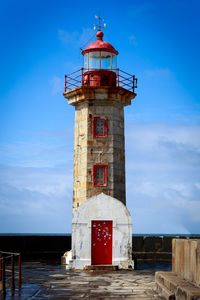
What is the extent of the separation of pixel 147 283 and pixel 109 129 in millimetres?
8572

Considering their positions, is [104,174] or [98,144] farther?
[98,144]

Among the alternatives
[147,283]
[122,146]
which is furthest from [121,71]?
[147,283]

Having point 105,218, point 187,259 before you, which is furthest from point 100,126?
point 187,259

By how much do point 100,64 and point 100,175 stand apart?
16.8 ft

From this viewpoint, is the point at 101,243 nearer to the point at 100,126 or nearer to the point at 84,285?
the point at 100,126

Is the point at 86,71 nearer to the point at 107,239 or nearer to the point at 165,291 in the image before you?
the point at 107,239

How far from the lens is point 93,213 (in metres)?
20.1

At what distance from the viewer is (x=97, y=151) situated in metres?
21.7

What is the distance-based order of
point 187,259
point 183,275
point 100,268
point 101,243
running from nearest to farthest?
point 187,259, point 183,275, point 100,268, point 101,243

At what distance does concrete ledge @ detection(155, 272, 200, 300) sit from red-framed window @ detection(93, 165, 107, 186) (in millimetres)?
8777

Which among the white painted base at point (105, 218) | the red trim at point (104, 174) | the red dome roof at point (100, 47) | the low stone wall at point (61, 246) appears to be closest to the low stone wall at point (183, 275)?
the white painted base at point (105, 218)

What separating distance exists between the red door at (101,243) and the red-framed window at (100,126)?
13.3ft

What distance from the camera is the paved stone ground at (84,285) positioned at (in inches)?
480

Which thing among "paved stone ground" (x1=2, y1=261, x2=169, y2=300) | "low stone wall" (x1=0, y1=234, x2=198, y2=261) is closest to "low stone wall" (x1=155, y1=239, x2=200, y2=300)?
"paved stone ground" (x1=2, y1=261, x2=169, y2=300)
